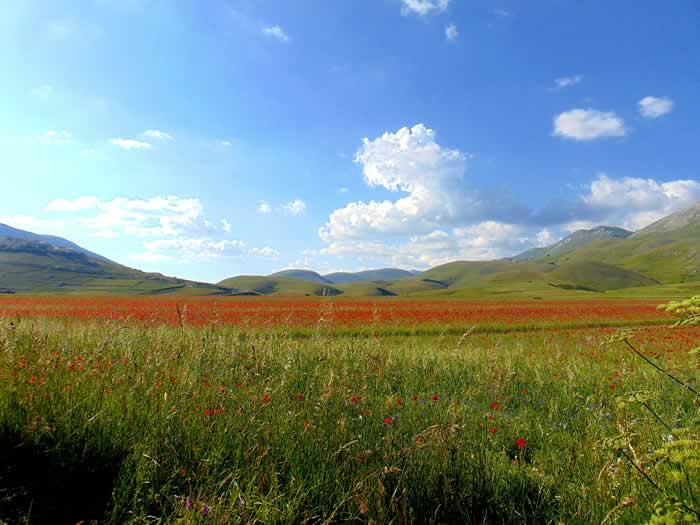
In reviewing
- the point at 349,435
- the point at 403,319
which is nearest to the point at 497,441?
the point at 349,435

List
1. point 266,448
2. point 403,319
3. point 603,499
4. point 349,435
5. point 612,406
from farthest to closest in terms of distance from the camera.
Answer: point 403,319, point 612,406, point 349,435, point 266,448, point 603,499

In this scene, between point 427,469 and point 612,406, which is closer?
point 427,469

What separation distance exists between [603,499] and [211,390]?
4241 millimetres

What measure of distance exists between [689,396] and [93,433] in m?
10.1

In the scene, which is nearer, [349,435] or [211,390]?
[349,435]

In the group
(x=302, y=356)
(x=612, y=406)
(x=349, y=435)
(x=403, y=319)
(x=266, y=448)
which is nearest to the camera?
(x=266, y=448)

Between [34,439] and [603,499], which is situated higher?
[34,439]

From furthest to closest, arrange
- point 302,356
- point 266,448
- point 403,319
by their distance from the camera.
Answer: point 403,319
point 302,356
point 266,448

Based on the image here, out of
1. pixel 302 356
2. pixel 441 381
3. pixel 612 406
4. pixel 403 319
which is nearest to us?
pixel 612 406

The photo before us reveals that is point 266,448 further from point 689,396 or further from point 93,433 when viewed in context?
point 689,396

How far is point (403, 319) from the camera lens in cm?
2736

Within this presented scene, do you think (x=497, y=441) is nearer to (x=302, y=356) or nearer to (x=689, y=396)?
(x=302, y=356)

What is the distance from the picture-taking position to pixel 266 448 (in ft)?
10.8

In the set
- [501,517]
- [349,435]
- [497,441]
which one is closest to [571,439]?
[497,441]
